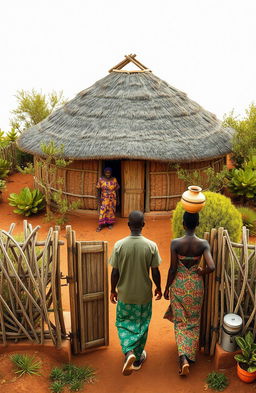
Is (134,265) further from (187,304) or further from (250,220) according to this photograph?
(250,220)

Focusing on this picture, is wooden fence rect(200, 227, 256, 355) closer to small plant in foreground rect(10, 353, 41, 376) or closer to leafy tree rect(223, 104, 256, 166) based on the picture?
small plant in foreground rect(10, 353, 41, 376)

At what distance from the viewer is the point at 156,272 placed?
4492mm

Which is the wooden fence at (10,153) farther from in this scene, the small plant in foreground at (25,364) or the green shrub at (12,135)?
the small plant in foreground at (25,364)

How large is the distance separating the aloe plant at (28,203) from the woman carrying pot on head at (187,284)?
6759 mm

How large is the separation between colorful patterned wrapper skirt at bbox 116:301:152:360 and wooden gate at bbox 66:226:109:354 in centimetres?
39

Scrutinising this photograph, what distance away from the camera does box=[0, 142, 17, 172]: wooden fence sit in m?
14.0

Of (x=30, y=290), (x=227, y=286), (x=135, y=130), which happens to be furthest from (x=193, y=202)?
(x=135, y=130)

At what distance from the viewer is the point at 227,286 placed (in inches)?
180

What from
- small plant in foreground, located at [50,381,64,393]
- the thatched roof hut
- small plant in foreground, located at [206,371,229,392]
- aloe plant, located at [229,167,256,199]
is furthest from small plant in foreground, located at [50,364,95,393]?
aloe plant, located at [229,167,256,199]

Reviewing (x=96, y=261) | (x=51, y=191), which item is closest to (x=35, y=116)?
(x=51, y=191)

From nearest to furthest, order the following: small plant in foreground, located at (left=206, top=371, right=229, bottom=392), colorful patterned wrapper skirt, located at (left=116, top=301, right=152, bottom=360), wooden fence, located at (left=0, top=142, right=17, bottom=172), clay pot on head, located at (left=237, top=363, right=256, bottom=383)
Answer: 1. clay pot on head, located at (left=237, top=363, right=256, bottom=383)
2. small plant in foreground, located at (left=206, top=371, right=229, bottom=392)
3. colorful patterned wrapper skirt, located at (left=116, top=301, right=152, bottom=360)
4. wooden fence, located at (left=0, top=142, right=17, bottom=172)

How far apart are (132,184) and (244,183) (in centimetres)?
295

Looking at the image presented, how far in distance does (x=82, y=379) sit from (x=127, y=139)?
6.32 metres

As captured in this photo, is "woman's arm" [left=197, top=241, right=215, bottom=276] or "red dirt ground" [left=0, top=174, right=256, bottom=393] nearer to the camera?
"woman's arm" [left=197, top=241, right=215, bottom=276]
